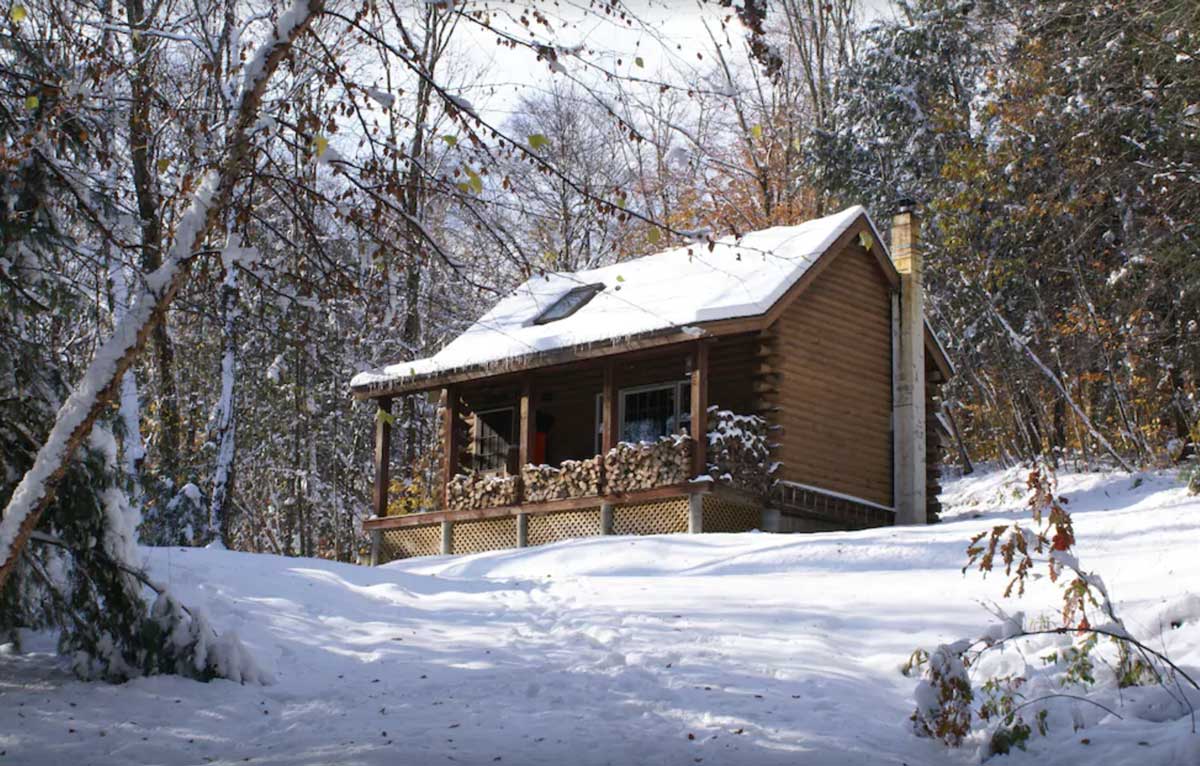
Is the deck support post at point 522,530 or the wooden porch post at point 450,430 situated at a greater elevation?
the wooden porch post at point 450,430

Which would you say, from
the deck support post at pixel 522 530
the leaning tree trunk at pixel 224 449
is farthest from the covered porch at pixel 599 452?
the leaning tree trunk at pixel 224 449

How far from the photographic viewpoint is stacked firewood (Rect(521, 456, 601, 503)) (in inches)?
738

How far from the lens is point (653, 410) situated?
20328 mm

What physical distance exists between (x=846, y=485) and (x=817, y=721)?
12.2 m

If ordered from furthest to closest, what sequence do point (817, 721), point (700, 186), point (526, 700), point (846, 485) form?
1. point (700, 186)
2. point (846, 485)
3. point (526, 700)
4. point (817, 721)

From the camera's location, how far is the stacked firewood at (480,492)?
65.1 feet

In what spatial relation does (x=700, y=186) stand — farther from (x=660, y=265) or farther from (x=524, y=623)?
(x=524, y=623)

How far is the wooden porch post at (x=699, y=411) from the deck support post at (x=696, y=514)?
0.34 metres

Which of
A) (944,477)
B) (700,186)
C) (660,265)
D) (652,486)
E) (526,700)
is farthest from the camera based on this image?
(700,186)

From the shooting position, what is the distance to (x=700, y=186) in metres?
35.7

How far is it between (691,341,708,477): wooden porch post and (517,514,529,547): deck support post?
3.50 m

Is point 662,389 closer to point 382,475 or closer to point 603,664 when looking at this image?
point 382,475

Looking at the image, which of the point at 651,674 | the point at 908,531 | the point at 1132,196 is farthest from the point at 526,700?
the point at 1132,196

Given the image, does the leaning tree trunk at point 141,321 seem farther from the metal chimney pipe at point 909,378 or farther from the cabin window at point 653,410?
the metal chimney pipe at point 909,378
